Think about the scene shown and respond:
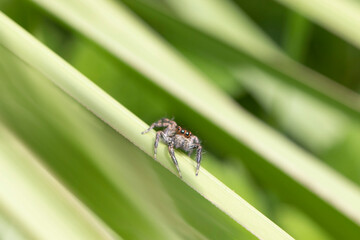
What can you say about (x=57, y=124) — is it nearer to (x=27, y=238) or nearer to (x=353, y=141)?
(x=27, y=238)

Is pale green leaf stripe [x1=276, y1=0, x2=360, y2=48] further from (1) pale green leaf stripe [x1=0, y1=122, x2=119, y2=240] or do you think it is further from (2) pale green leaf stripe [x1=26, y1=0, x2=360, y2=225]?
(1) pale green leaf stripe [x1=0, y1=122, x2=119, y2=240]

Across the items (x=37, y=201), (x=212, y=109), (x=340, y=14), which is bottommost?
(x=37, y=201)

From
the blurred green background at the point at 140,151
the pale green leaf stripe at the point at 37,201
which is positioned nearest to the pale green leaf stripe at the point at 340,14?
the blurred green background at the point at 140,151

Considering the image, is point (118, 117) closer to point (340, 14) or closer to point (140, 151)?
point (140, 151)

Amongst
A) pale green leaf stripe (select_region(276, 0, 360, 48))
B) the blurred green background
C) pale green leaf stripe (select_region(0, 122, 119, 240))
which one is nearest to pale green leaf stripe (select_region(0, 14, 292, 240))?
the blurred green background

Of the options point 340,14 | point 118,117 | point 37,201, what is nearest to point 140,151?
point 118,117
